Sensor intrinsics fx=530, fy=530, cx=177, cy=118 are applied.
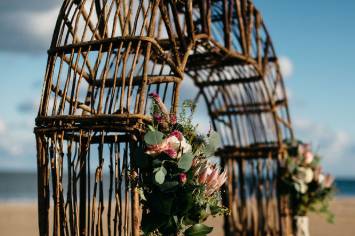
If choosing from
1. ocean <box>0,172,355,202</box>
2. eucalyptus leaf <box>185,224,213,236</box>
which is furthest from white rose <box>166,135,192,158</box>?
ocean <box>0,172,355,202</box>

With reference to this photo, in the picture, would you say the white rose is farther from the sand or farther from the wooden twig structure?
the sand

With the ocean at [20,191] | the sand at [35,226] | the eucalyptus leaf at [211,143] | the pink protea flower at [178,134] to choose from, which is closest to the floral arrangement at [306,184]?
the eucalyptus leaf at [211,143]

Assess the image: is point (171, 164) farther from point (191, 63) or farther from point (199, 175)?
point (191, 63)

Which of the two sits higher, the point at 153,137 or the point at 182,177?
the point at 153,137

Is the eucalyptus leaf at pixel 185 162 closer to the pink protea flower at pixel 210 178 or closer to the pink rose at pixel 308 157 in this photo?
the pink protea flower at pixel 210 178

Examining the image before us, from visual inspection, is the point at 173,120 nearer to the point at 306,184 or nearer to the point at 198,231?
the point at 198,231

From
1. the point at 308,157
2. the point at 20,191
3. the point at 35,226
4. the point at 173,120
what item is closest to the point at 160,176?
the point at 173,120

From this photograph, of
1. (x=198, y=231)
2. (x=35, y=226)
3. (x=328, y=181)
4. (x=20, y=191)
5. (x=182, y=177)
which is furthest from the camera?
(x=20, y=191)

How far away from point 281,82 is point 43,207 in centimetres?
371

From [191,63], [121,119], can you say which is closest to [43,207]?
[121,119]

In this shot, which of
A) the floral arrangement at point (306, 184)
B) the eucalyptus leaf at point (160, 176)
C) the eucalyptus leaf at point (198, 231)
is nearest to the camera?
the eucalyptus leaf at point (160, 176)

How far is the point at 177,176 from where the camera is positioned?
9.05 feet

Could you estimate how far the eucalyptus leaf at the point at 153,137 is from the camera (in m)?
2.71

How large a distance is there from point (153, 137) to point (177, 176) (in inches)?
9.5
